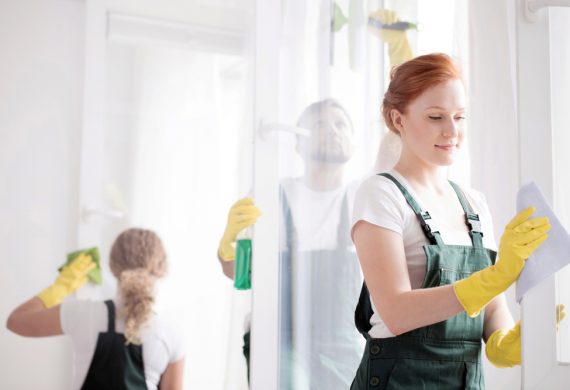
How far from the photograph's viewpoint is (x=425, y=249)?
1.04 meters

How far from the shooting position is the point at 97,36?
2377mm

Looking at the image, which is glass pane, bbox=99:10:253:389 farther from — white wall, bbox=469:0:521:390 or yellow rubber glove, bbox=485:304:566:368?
yellow rubber glove, bbox=485:304:566:368

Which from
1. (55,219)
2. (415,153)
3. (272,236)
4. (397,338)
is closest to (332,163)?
(272,236)

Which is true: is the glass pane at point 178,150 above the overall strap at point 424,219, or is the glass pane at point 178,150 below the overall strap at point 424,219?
above

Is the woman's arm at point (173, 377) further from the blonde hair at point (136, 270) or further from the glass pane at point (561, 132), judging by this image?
the glass pane at point (561, 132)

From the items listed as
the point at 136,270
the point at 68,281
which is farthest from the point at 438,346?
the point at 68,281

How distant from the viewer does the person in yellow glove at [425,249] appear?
1016 millimetres

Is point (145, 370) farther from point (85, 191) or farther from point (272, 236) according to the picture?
point (272, 236)

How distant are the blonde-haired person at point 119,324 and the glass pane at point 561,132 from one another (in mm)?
1357

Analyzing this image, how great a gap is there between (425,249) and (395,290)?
90 mm

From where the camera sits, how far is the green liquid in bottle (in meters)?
1.44

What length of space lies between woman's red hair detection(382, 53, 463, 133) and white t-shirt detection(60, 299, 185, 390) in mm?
1259

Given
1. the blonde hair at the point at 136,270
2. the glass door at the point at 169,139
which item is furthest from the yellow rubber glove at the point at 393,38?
the blonde hair at the point at 136,270

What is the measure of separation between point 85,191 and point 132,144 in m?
0.25
